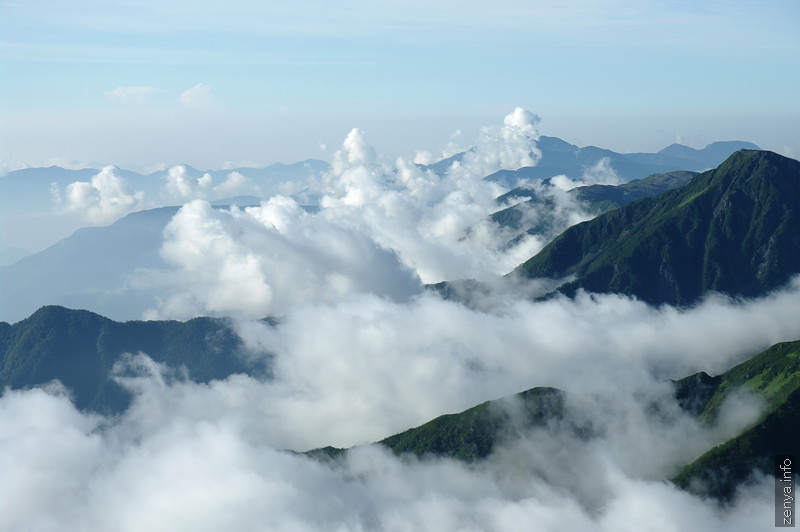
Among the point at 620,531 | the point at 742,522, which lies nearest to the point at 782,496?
the point at 742,522

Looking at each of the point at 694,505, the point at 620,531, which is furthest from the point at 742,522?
the point at 620,531

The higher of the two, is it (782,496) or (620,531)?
(782,496)

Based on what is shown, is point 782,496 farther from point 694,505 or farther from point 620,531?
point 620,531

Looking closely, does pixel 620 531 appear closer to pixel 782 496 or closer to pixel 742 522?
pixel 742 522

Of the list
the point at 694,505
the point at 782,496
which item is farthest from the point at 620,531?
the point at 782,496

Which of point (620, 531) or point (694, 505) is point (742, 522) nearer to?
point (694, 505)
